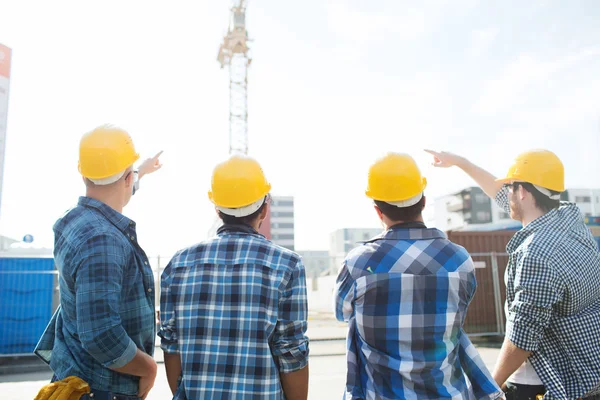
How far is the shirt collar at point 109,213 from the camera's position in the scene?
2.22 m

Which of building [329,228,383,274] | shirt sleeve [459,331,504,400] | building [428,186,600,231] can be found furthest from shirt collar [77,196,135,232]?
building [329,228,383,274]

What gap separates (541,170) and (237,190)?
1678 mm

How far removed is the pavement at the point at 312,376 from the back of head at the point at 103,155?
5.19 meters

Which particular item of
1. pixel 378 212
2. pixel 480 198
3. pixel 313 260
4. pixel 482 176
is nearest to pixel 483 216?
pixel 480 198

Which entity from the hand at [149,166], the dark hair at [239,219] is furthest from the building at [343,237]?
the dark hair at [239,219]

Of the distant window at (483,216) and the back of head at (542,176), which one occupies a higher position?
the distant window at (483,216)

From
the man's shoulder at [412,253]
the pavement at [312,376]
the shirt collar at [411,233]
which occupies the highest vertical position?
the shirt collar at [411,233]

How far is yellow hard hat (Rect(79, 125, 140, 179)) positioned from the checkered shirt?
6.83ft

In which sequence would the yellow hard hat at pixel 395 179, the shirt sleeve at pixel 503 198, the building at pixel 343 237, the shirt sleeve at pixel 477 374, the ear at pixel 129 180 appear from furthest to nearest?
1. the building at pixel 343 237
2. the shirt sleeve at pixel 503 198
3. the ear at pixel 129 180
4. the yellow hard hat at pixel 395 179
5. the shirt sleeve at pixel 477 374

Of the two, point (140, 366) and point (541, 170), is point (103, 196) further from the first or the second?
point (541, 170)

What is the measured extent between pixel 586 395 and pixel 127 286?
2282 millimetres

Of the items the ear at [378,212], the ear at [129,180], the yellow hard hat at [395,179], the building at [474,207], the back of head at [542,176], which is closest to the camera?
the yellow hard hat at [395,179]

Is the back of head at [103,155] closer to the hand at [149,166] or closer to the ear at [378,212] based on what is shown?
the hand at [149,166]

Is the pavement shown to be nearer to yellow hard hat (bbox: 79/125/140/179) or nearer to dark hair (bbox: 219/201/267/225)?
dark hair (bbox: 219/201/267/225)
